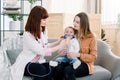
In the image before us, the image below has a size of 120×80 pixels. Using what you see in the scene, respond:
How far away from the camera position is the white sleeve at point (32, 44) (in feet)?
8.57

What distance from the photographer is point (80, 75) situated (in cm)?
275

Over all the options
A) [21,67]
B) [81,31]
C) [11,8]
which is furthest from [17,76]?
[11,8]

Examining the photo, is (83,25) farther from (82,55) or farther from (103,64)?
(103,64)

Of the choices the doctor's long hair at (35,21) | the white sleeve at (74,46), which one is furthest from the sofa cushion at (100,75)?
the doctor's long hair at (35,21)

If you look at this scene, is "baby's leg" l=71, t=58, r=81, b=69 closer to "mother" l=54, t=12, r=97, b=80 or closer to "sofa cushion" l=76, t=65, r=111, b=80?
"mother" l=54, t=12, r=97, b=80

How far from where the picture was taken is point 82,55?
2.83m

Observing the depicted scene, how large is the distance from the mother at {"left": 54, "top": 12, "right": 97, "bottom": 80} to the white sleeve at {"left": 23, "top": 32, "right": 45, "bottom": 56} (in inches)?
11.9

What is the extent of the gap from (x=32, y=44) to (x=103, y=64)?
1.05m

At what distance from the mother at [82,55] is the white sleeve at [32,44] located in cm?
30

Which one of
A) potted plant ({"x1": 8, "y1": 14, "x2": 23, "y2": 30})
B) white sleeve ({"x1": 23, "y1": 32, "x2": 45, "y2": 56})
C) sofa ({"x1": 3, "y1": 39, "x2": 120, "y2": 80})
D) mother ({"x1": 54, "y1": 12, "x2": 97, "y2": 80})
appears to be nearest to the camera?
white sleeve ({"x1": 23, "y1": 32, "x2": 45, "y2": 56})

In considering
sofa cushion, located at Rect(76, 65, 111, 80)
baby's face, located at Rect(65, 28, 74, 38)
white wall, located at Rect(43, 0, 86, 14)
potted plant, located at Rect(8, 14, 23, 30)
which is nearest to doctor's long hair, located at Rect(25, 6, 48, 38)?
baby's face, located at Rect(65, 28, 74, 38)

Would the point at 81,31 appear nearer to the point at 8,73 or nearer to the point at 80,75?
the point at 80,75

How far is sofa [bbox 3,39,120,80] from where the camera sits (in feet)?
9.25

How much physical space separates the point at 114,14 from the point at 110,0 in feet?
1.00
